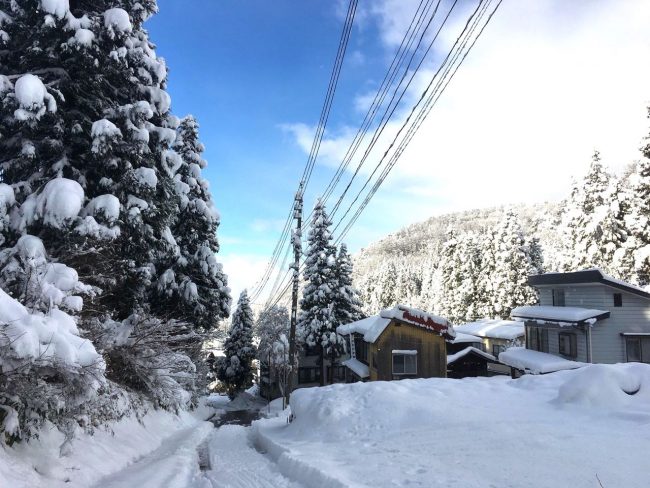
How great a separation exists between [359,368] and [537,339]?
11981 millimetres

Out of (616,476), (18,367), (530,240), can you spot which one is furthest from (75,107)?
(530,240)

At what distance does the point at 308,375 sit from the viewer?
46531mm

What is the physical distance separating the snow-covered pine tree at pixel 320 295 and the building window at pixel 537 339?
13.9 m

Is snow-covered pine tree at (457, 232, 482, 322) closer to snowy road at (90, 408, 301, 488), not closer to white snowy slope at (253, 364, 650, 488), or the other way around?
white snowy slope at (253, 364, 650, 488)

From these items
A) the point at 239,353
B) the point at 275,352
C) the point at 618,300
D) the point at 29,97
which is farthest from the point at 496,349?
the point at 29,97

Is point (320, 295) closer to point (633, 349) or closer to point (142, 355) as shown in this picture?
point (633, 349)

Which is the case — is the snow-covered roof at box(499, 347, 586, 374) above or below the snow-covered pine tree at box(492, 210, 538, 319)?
below

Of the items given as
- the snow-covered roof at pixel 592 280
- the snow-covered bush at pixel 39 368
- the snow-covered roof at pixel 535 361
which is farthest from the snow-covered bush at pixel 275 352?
the snow-covered bush at pixel 39 368

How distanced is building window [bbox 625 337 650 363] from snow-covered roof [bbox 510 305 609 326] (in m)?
2.05

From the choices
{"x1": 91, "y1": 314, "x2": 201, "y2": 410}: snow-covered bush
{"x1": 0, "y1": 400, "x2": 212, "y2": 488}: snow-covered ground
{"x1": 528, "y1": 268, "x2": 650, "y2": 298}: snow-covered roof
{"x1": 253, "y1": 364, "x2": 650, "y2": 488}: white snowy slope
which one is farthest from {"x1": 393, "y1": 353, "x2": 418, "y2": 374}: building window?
{"x1": 91, "y1": 314, "x2": 201, "y2": 410}: snow-covered bush

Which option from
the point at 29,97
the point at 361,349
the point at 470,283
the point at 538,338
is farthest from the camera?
the point at 470,283

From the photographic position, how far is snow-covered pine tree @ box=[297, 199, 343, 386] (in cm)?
3400

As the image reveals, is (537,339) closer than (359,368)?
Yes

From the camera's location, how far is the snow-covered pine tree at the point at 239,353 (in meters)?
48.7
